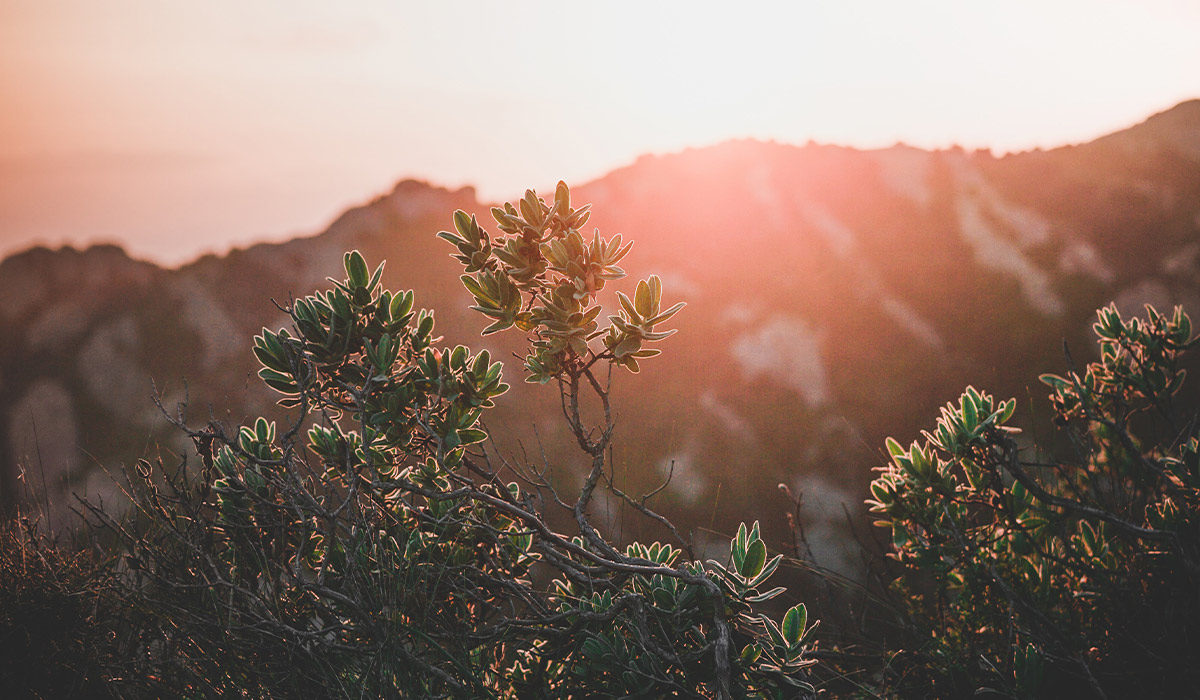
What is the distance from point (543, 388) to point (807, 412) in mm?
3051

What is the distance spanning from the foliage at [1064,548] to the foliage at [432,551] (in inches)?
30.6

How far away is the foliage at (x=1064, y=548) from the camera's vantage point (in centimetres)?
199

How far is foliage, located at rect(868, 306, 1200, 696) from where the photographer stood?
1990 mm

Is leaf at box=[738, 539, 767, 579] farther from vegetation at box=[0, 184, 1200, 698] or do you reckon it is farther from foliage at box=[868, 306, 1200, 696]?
foliage at box=[868, 306, 1200, 696]

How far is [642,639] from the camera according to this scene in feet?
5.62

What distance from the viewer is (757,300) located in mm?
8164

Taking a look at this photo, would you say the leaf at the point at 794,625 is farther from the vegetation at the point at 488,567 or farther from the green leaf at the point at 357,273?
the green leaf at the point at 357,273

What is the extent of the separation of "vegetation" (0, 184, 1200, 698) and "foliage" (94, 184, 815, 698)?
0.01 metres

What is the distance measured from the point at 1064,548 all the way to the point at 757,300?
580cm

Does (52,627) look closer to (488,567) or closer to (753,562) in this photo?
(488,567)

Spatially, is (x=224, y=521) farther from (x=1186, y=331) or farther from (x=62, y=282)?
(x=62, y=282)

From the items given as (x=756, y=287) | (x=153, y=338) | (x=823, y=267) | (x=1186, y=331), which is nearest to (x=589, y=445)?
(x=1186, y=331)

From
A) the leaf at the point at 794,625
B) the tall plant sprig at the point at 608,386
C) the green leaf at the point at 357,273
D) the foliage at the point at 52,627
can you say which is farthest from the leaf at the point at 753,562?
the foliage at the point at 52,627

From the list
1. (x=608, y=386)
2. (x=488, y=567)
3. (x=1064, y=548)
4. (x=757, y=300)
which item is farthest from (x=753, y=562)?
(x=757, y=300)
